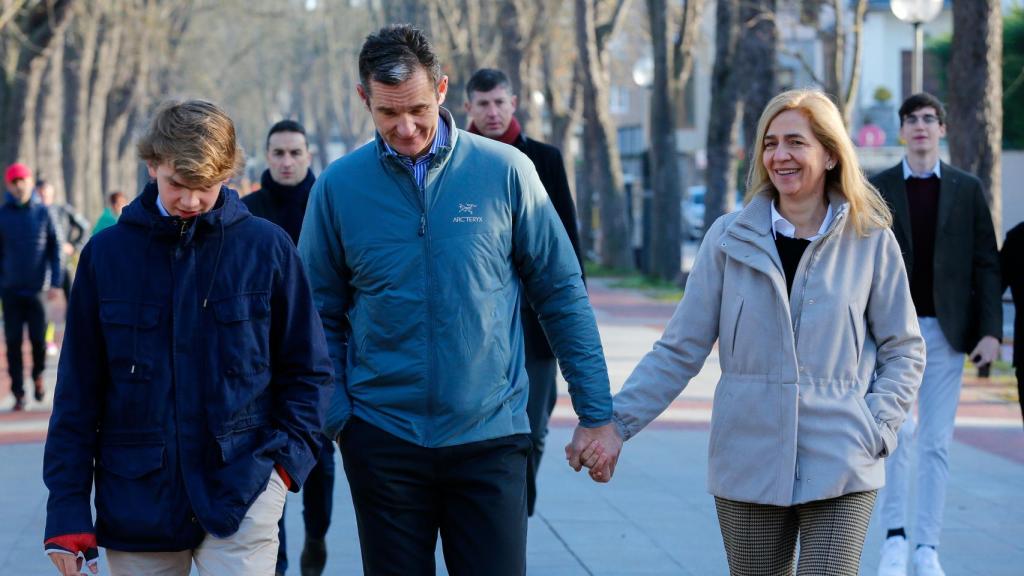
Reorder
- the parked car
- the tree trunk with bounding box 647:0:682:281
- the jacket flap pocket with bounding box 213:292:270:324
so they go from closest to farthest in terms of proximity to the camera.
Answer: the jacket flap pocket with bounding box 213:292:270:324, the tree trunk with bounding box 647:0:682:281, the parked car

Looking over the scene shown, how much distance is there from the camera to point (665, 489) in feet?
29.5

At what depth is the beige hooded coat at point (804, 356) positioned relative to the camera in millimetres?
4238

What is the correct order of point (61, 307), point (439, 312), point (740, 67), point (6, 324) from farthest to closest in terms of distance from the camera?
1. point (61, 307)
2. point (740, 67)
3. point (6, 324)
4. point (439, 312)

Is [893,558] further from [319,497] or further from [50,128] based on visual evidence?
[50,128]

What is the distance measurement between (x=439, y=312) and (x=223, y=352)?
64 centimetres

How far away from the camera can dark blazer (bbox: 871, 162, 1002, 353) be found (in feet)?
21.8

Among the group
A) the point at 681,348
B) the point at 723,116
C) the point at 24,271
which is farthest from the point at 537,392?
the point at 723,116

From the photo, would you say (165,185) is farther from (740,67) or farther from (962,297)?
(740,67)

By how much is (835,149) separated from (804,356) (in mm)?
614

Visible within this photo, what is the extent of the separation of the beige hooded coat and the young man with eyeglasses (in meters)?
2.30

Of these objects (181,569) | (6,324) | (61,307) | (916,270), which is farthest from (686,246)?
(181,569)

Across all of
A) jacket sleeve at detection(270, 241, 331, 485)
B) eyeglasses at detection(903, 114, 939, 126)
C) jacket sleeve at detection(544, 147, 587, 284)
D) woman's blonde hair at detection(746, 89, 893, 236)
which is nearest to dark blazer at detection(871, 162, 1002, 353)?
eyeglasses at detection(903, 114, 939, 126)

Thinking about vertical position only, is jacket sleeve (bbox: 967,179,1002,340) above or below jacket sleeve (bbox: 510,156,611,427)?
below

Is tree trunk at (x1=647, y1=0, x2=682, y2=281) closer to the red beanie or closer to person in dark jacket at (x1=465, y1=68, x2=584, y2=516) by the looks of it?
the red beanie
